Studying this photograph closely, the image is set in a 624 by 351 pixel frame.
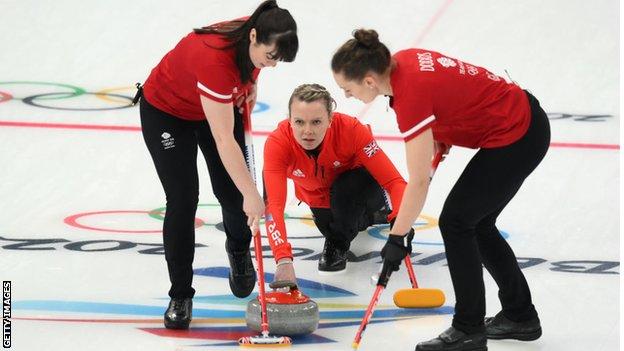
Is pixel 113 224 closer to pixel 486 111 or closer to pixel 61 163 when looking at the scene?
pixel 61 163

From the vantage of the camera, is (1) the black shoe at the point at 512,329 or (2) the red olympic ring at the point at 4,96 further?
(2) the red olympic ring at the point at 4,96

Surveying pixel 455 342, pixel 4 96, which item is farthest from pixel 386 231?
pixel 4 96

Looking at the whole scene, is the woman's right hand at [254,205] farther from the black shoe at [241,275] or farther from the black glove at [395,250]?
the black shoe at [241,275]

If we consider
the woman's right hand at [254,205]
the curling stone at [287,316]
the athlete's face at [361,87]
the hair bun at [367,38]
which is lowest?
the curling stone at [287,316]

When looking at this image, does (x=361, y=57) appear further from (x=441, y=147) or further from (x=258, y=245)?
(x=258, y=245)

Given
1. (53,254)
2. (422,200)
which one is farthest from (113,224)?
(422,200)

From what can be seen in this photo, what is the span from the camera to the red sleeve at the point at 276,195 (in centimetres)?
385

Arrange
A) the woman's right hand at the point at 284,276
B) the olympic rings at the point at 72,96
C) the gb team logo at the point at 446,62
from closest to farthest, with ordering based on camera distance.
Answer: the gb team logo at the point at 446,62 → the woman's right hand at the point at 284,276 → the olympic rings at the point at 72,96

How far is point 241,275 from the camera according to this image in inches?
161

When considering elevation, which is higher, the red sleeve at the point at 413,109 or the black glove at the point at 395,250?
the red sleeve at the point at 413,109

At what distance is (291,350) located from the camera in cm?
350

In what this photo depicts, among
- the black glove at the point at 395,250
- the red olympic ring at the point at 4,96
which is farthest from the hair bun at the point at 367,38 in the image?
the red olympic ring at the point at 4,96

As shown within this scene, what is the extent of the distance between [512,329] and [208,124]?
128cm

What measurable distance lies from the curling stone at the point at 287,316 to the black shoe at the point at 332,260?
82 cm
